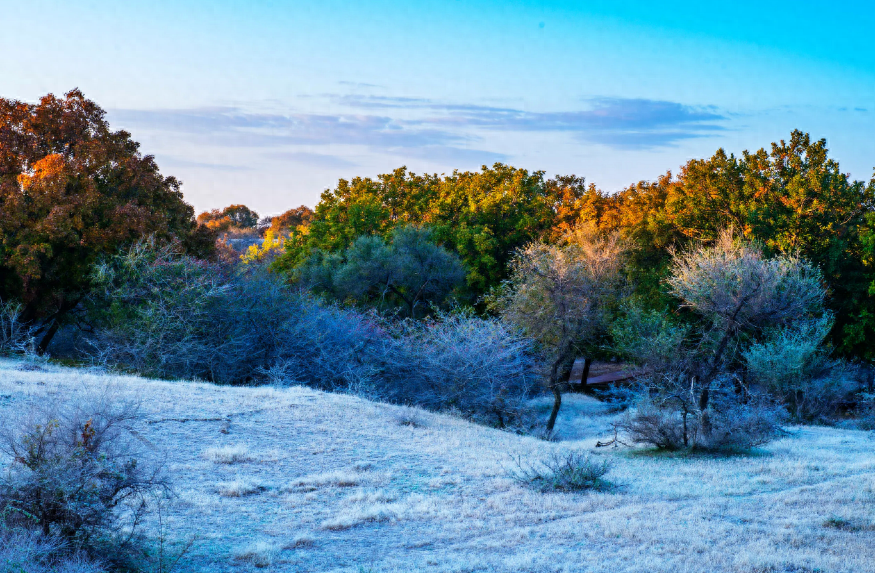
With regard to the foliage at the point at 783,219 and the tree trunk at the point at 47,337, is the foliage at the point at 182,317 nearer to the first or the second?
the tree trunk at the point at 47,337

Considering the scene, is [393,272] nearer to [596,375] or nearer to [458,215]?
[458,215]

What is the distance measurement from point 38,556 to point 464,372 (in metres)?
→ 15.5

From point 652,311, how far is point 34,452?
2443cm

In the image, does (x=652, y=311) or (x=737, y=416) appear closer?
(x=737, y=416)

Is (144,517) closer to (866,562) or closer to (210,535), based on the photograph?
(210,535)

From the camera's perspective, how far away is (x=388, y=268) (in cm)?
3391

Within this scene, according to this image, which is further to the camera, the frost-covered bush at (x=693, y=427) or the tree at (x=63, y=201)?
the tree at (x=63, y=201)

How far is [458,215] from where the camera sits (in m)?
40.2

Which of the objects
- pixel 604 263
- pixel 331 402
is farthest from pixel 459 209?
pixel 331 402

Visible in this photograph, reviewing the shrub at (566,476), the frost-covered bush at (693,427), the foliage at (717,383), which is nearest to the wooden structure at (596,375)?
the foliage at (717,383)

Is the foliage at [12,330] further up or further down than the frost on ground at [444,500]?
further down

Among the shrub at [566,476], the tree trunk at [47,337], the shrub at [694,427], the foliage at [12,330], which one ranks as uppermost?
the shrub at [566,476]

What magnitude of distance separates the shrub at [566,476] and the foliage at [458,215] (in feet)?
81.5

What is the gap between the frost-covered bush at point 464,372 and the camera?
67.3 feet
